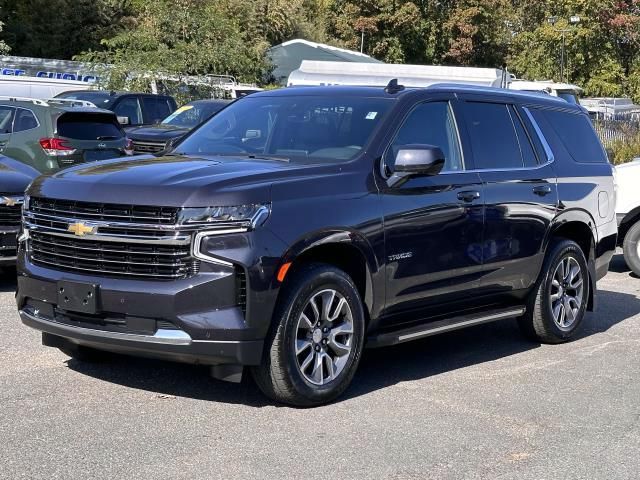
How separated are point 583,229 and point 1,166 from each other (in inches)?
223

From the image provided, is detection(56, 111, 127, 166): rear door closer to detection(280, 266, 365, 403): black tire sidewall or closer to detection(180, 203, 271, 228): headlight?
detection(280, 266, 365, 403): black tire sidewall

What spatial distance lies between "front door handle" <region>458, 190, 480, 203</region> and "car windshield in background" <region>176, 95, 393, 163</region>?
798mm

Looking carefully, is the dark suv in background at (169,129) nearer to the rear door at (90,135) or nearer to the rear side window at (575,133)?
the rear door at (90,135)

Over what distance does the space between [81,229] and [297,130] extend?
1772mm

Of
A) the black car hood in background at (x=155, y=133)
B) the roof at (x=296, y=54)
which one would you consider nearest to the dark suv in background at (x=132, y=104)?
the black car hood in background at (x=155, y=133)

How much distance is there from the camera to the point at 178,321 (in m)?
5.29

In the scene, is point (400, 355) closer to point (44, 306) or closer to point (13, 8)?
point (44, 306)

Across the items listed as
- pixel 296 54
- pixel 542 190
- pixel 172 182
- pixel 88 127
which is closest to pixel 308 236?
pixel 172 182

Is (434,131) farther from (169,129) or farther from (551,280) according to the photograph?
(169,129)

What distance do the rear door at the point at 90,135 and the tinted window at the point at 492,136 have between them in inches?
300

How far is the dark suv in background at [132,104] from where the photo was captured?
1991 centimetres

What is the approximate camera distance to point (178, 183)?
214 inches

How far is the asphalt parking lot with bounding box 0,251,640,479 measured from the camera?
484cm

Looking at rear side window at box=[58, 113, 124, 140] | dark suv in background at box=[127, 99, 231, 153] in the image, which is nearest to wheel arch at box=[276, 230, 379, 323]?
rear side window at box=[58, 113, 124, 140]
